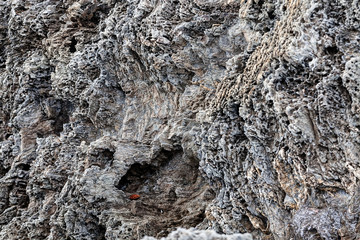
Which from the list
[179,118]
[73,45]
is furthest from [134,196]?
[73,45]

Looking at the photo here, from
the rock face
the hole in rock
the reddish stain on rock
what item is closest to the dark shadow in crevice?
the hole in rock

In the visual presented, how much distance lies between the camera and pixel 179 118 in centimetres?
1327

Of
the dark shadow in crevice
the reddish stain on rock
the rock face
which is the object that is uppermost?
the dark shadow in crevice

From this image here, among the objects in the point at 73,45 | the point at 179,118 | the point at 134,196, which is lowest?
the point at 134,196

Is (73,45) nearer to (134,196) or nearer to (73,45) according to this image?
(73,45)

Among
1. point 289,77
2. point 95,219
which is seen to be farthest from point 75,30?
point 289,77

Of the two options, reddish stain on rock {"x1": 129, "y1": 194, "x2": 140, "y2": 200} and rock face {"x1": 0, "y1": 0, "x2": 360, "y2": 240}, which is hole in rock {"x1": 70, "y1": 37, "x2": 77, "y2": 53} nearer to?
rock face {"x1": 0, "y1": 0, "x2": 360, "y2": 240}

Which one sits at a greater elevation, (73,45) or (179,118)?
(73,45)

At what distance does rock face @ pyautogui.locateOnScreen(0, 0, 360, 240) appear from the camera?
7.48 metres

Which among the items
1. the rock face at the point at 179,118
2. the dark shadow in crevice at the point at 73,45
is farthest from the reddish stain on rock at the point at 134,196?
the dark shadow in crevice at the point at 73,45

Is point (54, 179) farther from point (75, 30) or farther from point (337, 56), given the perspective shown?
point (337, 56)

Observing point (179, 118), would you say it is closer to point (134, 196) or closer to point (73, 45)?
point (134, 196)

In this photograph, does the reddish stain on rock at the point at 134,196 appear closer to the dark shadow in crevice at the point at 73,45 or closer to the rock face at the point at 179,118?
the rock face at the point at 179,118

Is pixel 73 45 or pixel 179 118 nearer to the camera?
pixel 179 118
